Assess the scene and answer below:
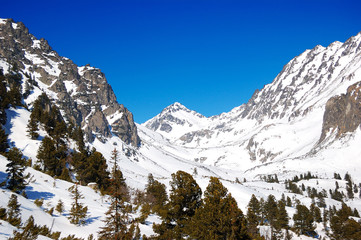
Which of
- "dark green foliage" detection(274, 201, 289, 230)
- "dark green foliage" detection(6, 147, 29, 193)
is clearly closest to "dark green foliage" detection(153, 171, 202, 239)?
"dark green foliage" detection(6, 147, 29, 193)

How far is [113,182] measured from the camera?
48.4ft

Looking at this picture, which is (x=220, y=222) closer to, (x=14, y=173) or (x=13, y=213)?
(x=13, y=213)

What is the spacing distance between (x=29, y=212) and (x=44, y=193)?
25.7 ft

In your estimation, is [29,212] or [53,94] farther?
[53,94]

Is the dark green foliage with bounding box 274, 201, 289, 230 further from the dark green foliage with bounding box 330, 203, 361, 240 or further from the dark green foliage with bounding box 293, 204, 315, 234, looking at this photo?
the dark green foliage with bounding box 330, 203, 361, 240

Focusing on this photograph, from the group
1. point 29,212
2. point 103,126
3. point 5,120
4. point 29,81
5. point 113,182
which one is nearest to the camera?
point 113,182

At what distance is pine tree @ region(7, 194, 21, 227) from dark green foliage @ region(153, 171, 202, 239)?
38.3ft

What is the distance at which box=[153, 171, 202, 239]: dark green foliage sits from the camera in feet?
73.8

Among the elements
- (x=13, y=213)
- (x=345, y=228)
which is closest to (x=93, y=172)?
(x=13, y=213)

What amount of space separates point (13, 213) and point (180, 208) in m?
13.4

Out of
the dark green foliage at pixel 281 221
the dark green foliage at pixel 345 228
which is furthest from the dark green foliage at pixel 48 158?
the dark green foliage at pixel 345 228

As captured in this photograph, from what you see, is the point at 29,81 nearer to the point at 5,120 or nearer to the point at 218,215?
the point at 5,120

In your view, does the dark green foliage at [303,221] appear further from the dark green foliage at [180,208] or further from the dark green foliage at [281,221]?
the dark green foliage at [180,208]

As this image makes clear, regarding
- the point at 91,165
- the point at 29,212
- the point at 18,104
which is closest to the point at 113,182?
the point at 29,212
